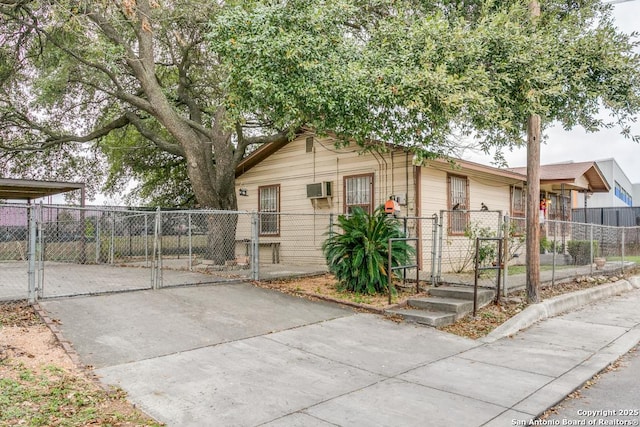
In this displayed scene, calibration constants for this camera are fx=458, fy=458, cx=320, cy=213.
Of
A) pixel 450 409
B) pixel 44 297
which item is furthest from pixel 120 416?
pixel 44 297

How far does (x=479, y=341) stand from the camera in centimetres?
619

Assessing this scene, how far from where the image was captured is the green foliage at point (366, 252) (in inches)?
319

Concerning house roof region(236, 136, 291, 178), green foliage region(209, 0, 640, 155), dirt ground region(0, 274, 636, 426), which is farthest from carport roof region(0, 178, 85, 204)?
green foliage region(209, 0, 640, 155)

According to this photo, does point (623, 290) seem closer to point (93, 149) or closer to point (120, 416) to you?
point (120, 416)

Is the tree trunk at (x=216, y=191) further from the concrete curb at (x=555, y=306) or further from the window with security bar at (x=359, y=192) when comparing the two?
the concrete curb at (x=555, y=306)

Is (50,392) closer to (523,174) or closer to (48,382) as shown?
(48,382)

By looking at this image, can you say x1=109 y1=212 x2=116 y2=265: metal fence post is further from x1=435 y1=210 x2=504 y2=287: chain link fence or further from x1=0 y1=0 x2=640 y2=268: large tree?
x1=435 y1=210 x2=504 y2=287: chain link fence

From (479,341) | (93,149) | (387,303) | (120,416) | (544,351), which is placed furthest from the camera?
(93,149)

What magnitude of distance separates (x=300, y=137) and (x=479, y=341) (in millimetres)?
8485

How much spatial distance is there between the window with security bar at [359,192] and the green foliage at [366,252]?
9.69ft

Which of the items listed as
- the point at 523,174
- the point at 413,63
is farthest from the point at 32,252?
the point at 523,174

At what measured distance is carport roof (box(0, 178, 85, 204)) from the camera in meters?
12.5

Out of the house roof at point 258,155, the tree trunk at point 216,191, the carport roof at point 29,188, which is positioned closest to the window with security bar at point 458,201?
the house roof at point 258,155

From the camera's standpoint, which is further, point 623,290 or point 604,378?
point 623,290
